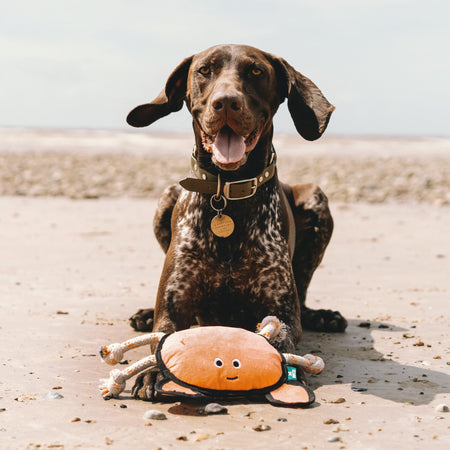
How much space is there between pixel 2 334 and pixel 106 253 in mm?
3582

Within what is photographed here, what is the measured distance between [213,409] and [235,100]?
1.56 m

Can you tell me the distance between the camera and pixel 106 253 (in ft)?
27.8

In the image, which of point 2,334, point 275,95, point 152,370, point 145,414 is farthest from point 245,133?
point 2,334

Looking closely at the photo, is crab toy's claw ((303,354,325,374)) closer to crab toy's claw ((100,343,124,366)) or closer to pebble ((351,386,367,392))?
pebble ((351,386,367,392))

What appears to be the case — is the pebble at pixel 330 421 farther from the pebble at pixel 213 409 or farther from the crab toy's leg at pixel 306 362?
the crab toy's leg at pixel 306 362

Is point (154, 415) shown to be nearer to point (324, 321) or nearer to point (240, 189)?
point (240, 189)

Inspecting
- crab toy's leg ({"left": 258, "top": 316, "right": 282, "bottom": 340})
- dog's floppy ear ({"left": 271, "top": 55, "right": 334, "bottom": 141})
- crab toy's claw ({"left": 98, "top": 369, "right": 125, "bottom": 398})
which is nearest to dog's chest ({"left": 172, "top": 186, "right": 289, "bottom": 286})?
crab toy's leg ({"left": 258, "top": 316, "right": 282, "bottom": 340})

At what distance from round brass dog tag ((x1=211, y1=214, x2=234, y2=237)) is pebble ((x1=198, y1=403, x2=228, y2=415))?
121 centimetres

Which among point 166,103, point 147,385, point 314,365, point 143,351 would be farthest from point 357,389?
point 166,103

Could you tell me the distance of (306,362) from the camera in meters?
3.90

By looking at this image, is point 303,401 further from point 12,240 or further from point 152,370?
point 12,240

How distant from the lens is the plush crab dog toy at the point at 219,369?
11.5 feet

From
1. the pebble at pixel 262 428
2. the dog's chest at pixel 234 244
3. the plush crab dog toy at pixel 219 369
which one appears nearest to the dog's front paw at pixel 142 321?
the dog's chest at pixel 234 244

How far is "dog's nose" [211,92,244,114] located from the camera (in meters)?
3.90
